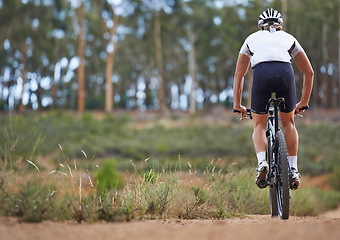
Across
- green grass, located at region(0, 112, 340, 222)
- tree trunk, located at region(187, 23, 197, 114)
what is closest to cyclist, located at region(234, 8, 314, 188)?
green grass, located at region(0, 112, 340, 222)

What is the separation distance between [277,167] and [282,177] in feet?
0.78

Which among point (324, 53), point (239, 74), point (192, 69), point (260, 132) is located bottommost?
point (260, 132)

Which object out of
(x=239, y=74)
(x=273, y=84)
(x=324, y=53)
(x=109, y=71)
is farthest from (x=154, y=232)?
(x=324, y=53)

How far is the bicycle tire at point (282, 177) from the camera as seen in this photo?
3.32 metres

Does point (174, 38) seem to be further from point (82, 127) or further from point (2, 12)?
point (82, 127)

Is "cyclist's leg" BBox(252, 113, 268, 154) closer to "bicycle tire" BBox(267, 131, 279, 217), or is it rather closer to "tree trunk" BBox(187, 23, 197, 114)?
"bicycle tire" BBox(267, 131, 279, 217)

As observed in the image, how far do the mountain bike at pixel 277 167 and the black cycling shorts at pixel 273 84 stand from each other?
0.23ft

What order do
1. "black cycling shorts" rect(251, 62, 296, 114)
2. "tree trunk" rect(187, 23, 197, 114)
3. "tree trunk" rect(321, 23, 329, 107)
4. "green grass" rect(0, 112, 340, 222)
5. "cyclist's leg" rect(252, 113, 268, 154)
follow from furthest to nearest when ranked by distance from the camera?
"tree trunk" rect(187, 23, 197, 114) → "tree trunk" rect(321, 23, 329, 107) → "cyclist's leg" rect(252, 113, 268, 154) → "black cycling shorts" rect(251, 62, 296, 114) → "green grass" rect(0, 112, 340, 222)

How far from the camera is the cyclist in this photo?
11.3 ft

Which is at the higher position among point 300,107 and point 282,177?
point 300,107

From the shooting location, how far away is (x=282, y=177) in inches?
131

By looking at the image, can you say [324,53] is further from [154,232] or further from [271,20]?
[154,232]

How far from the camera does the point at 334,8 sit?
31.9 m

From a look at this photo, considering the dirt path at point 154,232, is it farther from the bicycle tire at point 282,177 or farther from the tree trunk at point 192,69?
the tree trunk at point 192,69
